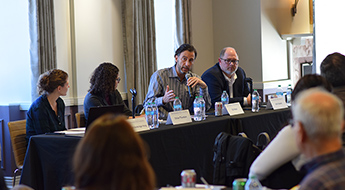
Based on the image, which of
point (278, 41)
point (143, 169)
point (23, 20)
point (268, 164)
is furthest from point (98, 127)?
point (278, 41)

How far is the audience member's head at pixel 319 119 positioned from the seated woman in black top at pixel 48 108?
2906 millimetres

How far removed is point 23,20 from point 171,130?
8.32 feet

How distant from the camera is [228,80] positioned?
5152 mm

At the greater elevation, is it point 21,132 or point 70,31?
point 70,31

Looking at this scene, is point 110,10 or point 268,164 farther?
point 110,10

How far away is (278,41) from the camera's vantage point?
7914 millimetres

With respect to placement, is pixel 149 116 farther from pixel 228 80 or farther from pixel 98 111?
pixel 228 80

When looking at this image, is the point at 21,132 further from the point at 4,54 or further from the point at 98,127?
the point at 98,127

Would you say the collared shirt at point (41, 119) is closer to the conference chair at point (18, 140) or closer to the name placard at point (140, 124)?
the conference chair at point (18, 140)

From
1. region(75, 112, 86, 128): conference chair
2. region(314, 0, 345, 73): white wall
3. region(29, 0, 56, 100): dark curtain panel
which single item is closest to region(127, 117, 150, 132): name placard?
region(75, 112, 86, 128): conference chair

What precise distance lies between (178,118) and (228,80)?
1431mm

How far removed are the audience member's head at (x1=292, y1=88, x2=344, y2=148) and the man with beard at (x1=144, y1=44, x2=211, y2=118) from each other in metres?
3.01

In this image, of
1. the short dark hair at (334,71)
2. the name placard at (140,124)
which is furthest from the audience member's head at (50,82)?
the short dark hair at (334,71)

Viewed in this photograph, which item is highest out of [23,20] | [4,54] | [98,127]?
[23,20]
